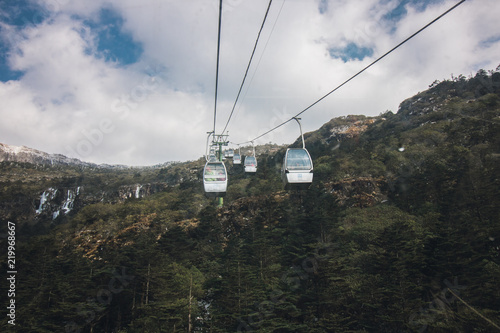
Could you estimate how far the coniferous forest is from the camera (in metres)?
24.4

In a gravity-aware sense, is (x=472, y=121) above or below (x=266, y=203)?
above

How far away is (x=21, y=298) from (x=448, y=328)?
1673 inches

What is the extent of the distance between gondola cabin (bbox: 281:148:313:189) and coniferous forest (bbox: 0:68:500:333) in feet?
48.4

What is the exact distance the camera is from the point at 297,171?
14781mm

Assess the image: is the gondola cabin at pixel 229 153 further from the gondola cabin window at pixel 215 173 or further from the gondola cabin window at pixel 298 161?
the gondola cabin window at pixel 298 161

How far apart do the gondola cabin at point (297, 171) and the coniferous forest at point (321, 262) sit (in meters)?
14.7

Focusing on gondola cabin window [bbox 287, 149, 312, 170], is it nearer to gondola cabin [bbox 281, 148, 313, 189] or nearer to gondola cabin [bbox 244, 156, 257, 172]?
gondola cabin [bbox 281, 148, 313, 189]

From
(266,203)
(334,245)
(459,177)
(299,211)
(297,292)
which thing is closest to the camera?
(297,292)

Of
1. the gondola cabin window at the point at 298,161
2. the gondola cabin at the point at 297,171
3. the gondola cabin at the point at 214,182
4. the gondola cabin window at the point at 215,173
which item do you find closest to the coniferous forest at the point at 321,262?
the gondola cabin at the point at 214,182

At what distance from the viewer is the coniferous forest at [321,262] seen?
2438 centimetres

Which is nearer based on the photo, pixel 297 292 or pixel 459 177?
pixel 297 292

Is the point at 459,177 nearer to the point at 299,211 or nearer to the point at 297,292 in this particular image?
the point at 299,211

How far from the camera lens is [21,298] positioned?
32.6m

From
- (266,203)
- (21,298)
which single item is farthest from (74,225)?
(266,203)
